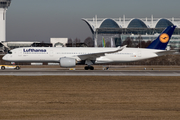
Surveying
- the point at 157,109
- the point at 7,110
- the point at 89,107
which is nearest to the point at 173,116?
the point at 157,109

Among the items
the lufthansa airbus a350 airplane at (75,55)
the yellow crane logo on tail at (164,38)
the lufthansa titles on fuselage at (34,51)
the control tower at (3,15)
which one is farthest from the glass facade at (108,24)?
the lufthansa titles on fuselage at (34,51)

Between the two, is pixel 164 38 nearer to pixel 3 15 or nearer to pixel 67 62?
pixel 67 62

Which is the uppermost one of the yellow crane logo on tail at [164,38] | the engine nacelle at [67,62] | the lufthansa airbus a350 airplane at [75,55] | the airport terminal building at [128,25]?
the airport terminal building at [128,25]

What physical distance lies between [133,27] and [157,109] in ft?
528

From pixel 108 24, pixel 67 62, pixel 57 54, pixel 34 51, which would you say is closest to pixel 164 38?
pixel 67 62

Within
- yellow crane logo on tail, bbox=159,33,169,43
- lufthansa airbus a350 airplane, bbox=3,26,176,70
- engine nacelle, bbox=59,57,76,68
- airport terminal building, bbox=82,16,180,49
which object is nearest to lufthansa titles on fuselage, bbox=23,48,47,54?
lufthansa airbus a350 airplane, bbox=3,26,176,70

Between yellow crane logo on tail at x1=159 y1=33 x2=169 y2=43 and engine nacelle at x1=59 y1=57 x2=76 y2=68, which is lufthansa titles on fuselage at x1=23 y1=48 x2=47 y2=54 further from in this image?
yellow crane logo on tail at x1=159 y1=33 x2=169 y2=43

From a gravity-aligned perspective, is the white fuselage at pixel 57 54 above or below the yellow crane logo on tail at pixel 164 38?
below

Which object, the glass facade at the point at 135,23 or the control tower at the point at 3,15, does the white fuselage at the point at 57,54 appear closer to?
the glass facade at the point at 135,23

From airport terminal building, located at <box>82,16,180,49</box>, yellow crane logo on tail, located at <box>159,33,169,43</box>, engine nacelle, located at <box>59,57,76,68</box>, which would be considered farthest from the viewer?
airport terminal building, located at <box>82,16,180,49</box>

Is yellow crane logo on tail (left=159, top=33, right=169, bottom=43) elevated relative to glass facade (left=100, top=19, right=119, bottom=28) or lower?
lower

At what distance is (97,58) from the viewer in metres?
42.8

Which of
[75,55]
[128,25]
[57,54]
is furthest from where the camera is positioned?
[128,25]

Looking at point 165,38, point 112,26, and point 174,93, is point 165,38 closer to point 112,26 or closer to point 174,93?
point 174,93
